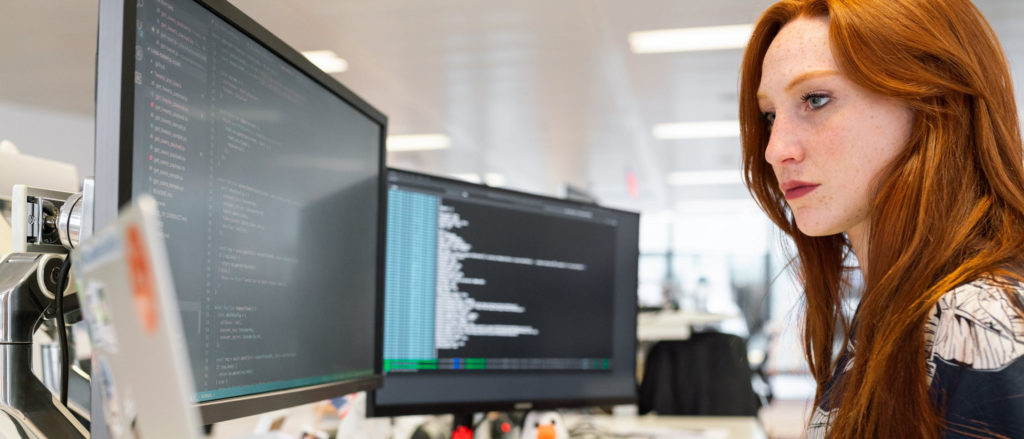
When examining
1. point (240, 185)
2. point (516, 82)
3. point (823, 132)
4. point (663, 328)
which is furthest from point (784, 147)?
point (516, 82)

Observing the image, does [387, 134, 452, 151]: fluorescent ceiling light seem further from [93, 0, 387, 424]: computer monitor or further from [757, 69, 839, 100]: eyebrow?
[757, 69, 839, 100]: eyebrow

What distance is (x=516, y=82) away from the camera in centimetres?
598

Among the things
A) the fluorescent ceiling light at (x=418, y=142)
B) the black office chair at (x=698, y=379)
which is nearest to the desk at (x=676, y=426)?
the black office chair at (x=698, y=379)

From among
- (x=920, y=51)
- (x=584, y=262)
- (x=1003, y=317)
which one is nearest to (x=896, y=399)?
(x=1003, y=317)

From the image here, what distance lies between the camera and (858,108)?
0.83 meters

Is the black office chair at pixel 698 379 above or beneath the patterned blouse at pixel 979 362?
beneath

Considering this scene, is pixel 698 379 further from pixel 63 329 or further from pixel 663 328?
pixel 63 329

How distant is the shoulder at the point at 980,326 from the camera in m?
0.62

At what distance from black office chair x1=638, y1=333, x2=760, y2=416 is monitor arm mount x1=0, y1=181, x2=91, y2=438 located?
165 centimetres

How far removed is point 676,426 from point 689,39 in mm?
3545

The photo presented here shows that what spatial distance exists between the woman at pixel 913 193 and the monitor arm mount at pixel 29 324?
73cm

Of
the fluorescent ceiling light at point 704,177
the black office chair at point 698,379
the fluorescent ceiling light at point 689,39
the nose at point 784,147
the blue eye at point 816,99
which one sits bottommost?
the black office chair at point 698,379

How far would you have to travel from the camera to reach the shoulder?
620 mm

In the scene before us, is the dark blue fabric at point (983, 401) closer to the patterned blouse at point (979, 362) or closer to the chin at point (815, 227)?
the patterned blouse at point (979, 362)
